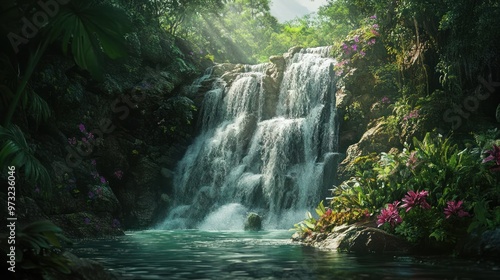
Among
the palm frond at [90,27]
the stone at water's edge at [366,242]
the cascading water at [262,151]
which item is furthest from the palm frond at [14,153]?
the cascading water at [262,151]

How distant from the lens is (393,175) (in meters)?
11.5

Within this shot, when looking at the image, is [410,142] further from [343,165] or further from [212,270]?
[212,270]

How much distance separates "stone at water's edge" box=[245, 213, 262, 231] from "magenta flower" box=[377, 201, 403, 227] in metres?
7.25

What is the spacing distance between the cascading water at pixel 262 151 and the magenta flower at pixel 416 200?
8.36 meters

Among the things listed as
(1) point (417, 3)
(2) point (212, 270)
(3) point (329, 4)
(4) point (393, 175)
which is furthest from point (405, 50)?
(3) point (329, 4)

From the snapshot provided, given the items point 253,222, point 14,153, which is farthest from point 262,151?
point 14,153

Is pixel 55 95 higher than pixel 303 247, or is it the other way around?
pixel 55 95

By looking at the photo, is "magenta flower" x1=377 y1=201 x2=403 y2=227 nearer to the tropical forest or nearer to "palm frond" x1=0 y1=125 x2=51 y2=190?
the tropical forest

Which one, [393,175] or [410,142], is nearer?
[393,175]

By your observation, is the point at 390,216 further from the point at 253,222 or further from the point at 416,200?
the point at 253,222

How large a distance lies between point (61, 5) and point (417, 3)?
12.1 m

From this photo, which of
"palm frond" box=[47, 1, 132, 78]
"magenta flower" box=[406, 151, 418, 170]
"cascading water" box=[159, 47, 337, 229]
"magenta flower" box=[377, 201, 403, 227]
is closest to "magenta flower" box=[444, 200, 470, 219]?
"magenta flower" box=[377, 201, 403, 227]

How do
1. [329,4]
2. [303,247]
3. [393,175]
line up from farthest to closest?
[329,4] → [393,175] → [303,247]

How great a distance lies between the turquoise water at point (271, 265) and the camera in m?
6.34
